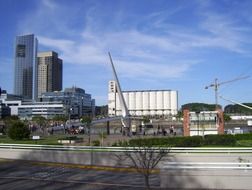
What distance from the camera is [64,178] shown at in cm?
2006

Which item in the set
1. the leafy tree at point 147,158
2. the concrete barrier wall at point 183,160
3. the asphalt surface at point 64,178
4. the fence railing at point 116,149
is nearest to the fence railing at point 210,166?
the concrete barrier wall at point 183,160

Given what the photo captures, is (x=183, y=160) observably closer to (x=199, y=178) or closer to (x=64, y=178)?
(x=64, y=178)

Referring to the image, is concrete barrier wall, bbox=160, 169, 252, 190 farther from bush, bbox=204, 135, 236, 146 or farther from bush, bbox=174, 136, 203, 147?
bush, bbox=204, 135, 236, 146

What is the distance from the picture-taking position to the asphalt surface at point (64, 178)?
17641 mm

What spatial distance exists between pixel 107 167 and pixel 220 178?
9.49 meters

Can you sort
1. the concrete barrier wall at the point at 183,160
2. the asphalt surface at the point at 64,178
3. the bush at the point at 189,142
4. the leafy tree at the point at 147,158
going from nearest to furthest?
the leafy tree at the point at 147,158
the concrete barrier wall at the point at 183,160
the asphalt surface at the point at 64,178
the bush at the point at 189,142

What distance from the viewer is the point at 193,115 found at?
5581cm

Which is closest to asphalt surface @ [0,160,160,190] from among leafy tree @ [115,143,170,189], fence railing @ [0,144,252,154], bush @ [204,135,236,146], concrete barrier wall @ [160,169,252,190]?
concrete barrier wall @ [160,169,252,190]

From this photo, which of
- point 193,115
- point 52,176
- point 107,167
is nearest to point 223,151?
point 107,167

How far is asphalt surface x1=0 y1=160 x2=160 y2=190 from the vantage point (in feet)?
57.9

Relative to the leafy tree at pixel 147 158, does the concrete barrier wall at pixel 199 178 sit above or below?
below

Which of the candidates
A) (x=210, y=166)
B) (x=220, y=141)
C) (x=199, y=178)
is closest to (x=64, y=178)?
(x=199, y=178)

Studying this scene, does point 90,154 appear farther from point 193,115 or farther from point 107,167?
point 193,115

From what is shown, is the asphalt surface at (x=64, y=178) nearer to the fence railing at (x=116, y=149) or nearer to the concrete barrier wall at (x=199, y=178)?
the concrete barrier wall at (x=199, y=178)
